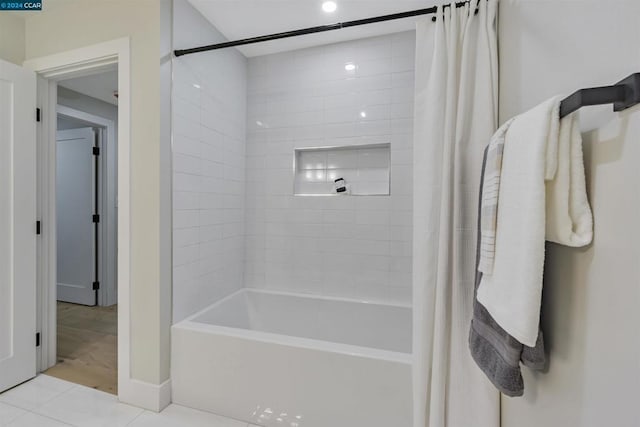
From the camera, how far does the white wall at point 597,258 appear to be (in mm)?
476

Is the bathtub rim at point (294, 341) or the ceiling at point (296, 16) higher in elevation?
the ceiling at point (296, 16)

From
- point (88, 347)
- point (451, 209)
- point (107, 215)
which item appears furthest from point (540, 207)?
point (107, 215)

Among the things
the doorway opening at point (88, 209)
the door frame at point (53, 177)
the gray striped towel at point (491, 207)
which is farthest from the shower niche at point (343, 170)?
the doorway opening at point (88, 209)

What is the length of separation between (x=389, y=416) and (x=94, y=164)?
4.15m

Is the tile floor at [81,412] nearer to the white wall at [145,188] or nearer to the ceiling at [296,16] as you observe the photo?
the white wall at [145,188]

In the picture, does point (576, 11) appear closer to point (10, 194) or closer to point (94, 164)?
point (10, 194)

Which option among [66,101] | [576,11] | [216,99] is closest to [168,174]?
[216,99]

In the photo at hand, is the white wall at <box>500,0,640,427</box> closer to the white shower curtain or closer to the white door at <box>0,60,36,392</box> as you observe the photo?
the white shower curtain

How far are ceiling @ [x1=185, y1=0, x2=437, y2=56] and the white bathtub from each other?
2.11m

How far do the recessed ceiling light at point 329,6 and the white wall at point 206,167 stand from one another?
0.87 metres

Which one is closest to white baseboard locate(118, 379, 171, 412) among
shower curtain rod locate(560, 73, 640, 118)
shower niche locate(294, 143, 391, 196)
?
shower niche locate(294, 143, 391, 196)

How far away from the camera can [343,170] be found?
8.32 feet

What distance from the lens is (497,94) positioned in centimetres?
124

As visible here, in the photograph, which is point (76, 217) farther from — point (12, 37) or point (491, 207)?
point (491, 207)
